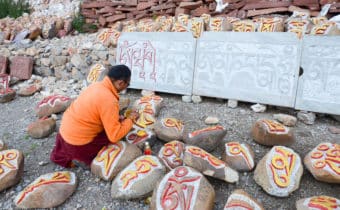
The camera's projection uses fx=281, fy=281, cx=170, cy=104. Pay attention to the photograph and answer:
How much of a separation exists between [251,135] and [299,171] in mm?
794

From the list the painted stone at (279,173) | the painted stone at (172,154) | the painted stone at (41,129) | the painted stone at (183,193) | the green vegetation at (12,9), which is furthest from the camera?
the green vegetation at (12,9)

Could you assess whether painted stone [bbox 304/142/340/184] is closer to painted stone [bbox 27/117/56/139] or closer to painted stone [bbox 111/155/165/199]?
painted stone [bbox 111/155/165/199]

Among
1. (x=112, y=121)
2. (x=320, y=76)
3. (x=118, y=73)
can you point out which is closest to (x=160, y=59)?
(x=118, y=73)

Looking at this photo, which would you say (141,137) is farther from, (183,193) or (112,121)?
(183,193)

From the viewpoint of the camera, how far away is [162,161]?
97.5 inches

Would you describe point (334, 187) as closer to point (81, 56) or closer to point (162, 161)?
point (162, 161)

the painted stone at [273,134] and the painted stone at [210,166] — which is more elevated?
the painted stone at [273,134]

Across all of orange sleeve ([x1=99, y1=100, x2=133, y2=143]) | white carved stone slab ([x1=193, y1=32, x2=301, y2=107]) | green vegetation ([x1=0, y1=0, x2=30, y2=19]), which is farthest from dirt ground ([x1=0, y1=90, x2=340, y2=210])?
green vegetation ([x1=0, y1=0, x2=30, y2=19])

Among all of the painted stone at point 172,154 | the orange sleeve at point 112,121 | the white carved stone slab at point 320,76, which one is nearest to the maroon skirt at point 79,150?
the orange sleeve at point 112,121

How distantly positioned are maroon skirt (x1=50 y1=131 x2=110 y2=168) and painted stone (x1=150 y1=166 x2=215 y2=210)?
0.79 m

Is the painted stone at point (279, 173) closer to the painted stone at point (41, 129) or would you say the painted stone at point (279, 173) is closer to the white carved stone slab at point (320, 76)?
the white carved stone slab at point (320, 76)

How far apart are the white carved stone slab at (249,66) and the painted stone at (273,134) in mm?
682

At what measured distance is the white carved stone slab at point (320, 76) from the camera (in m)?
3.08

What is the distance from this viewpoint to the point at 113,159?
8.22 feet
